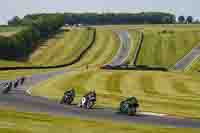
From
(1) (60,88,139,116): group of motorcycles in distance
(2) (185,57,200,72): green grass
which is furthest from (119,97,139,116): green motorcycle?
(2) (185,57,200,72): green grass

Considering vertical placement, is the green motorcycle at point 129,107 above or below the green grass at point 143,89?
below

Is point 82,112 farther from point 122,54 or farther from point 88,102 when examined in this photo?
point 122,54

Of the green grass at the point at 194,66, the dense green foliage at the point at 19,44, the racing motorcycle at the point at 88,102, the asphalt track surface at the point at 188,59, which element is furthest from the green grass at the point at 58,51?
the racing motorcycle at the point at 88,102

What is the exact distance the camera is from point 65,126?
36.8m

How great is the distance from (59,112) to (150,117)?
717cm

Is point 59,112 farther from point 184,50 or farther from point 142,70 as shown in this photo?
point 184,50

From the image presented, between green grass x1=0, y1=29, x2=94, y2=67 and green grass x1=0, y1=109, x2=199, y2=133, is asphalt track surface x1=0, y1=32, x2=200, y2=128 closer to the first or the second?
green grass x1=0, y1=109, x2=199, y2=133

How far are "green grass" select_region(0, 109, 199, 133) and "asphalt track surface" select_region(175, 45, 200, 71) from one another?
319 feet

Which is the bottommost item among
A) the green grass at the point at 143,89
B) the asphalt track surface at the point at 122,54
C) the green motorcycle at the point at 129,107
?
the green motorcycle at the point at 129,107

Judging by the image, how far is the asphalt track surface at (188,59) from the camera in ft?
464

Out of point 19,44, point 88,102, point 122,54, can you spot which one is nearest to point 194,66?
point 122,54

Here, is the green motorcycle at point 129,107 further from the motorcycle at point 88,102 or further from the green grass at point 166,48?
the green grass at point 166,48

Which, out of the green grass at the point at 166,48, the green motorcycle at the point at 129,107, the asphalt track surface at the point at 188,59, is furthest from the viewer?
the green grass at the point at 166,48

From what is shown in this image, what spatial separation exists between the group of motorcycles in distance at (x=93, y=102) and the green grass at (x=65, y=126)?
506 cm
